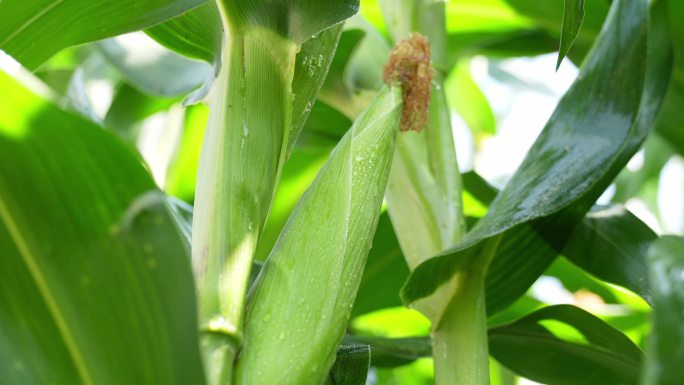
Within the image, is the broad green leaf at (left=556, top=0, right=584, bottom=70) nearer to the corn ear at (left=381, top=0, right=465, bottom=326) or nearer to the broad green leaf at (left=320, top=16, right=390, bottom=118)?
the corn ear at (left=381, top=0, right=465, bottom=326)

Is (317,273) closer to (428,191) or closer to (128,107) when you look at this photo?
(428,191)

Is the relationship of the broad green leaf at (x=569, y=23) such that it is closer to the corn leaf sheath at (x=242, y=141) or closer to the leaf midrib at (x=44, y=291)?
the corn leaf sheath at (x=242, y=141)

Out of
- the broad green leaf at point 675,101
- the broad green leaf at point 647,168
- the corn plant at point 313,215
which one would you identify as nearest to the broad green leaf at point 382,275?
the corn plant at point 313,215

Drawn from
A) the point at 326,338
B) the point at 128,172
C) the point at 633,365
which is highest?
the point at 128,172

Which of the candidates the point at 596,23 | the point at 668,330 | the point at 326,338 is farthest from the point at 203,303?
the point at 596,23

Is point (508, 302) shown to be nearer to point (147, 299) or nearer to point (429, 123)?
point (429, 123)
